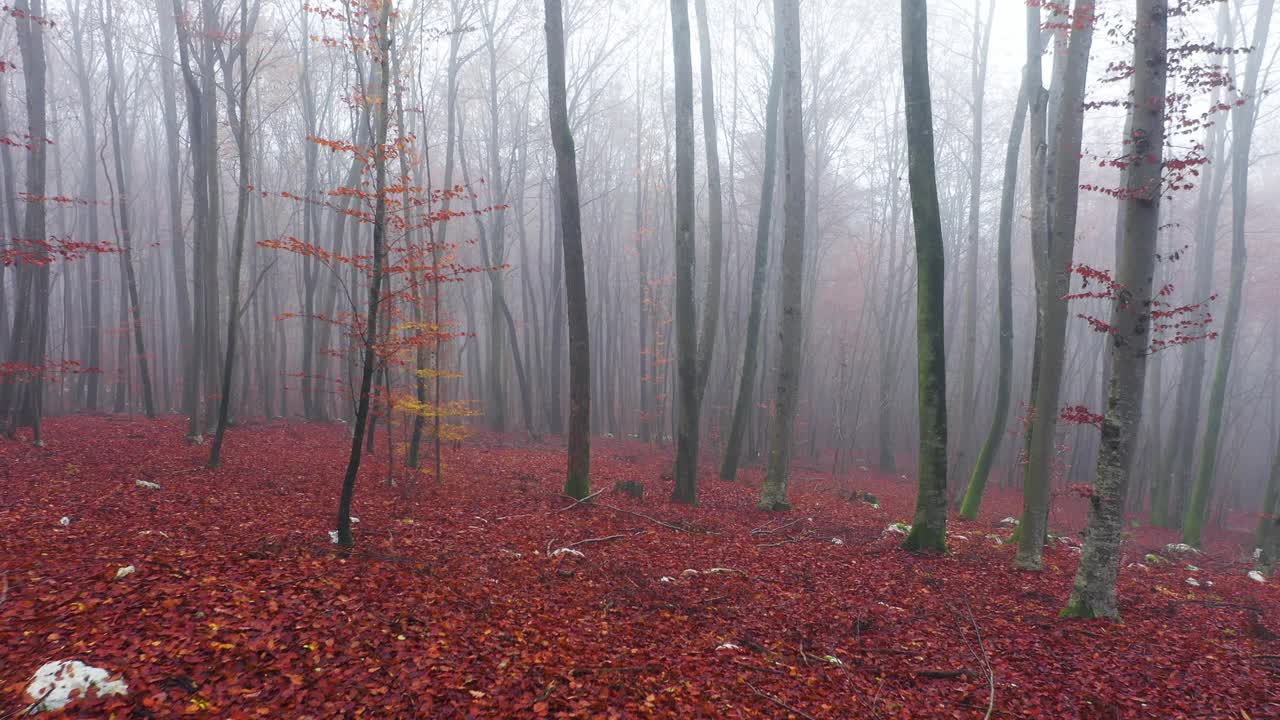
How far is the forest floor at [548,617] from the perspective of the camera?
3549 mm

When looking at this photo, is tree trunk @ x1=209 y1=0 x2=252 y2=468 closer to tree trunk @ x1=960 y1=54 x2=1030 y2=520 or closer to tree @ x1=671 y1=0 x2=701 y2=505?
tree @ x1=671 y1=0 x2=701 y2=505

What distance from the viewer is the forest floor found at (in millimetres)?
3549

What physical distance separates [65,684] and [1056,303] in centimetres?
886

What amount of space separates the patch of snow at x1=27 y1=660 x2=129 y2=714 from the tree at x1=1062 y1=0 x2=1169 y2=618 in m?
6.87

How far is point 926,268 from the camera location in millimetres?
7047

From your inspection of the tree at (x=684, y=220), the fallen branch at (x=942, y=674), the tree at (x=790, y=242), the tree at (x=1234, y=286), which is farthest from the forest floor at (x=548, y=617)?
the tree at (x=1234, y=286)

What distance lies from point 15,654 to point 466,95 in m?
23.1

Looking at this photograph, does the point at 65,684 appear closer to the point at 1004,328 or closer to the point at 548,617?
the point at 548,617

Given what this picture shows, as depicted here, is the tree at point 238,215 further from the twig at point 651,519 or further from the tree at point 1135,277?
the tree at point 1135,277

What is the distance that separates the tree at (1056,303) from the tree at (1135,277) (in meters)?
1.72

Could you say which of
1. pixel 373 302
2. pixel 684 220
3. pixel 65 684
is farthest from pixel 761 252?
pixel 65 684

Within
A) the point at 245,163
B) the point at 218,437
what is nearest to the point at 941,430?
the point at 218,437

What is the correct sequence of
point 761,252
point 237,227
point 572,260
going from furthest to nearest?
point 761,252 < point 572,260 < point 237,227

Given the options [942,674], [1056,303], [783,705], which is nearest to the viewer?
[783,705]
